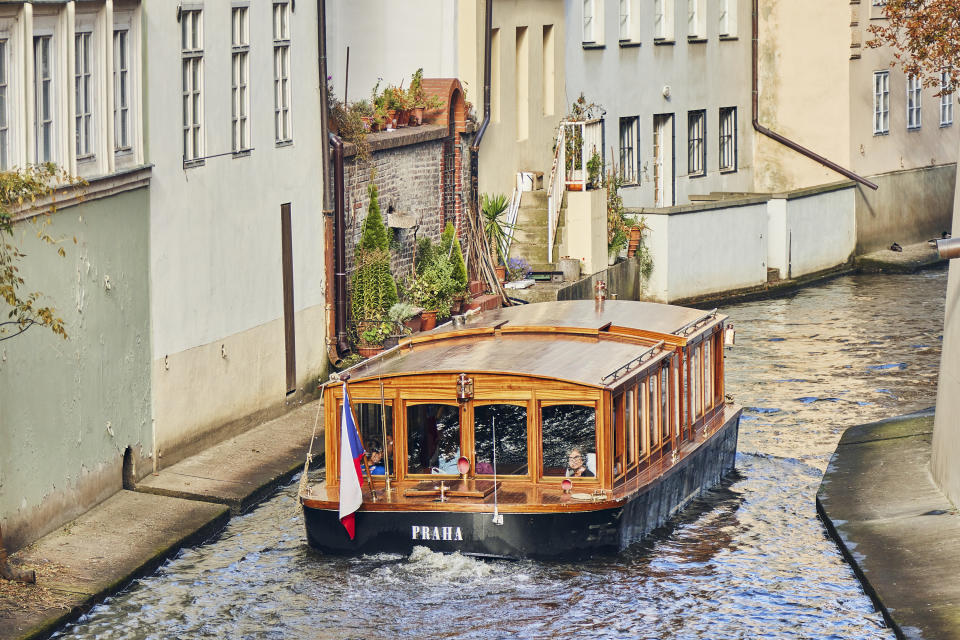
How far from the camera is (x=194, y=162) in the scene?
20.6 metres

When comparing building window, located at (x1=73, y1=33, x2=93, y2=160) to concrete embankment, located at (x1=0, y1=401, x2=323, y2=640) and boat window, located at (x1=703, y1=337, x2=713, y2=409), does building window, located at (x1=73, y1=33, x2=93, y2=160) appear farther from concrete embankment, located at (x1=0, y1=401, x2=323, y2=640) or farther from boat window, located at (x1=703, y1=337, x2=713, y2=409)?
boat window, located at (x1=703, y1=337, x2=713, y2=409)

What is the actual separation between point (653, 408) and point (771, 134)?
25.1 metres

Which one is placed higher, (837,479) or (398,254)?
(398,254)

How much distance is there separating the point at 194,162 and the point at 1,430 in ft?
18.4

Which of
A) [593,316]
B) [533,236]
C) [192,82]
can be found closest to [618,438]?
[593,316]

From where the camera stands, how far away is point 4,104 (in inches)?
648

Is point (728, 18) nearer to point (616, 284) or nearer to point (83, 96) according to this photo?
point (616, 284)

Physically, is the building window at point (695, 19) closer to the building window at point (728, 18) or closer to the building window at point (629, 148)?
the building window at point (728, 18)

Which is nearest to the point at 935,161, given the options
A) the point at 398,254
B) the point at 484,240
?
the point at 484,240

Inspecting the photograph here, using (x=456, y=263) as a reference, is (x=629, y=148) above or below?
above

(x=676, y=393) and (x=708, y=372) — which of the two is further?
(x=708, y=372)

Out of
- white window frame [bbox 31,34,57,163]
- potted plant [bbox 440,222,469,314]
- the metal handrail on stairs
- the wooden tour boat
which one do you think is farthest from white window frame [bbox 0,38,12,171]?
the metal handrail on stairs

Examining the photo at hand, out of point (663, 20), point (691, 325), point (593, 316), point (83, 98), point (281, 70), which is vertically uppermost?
point (663, 20)

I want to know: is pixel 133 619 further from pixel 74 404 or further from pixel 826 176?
pixel 826 176
